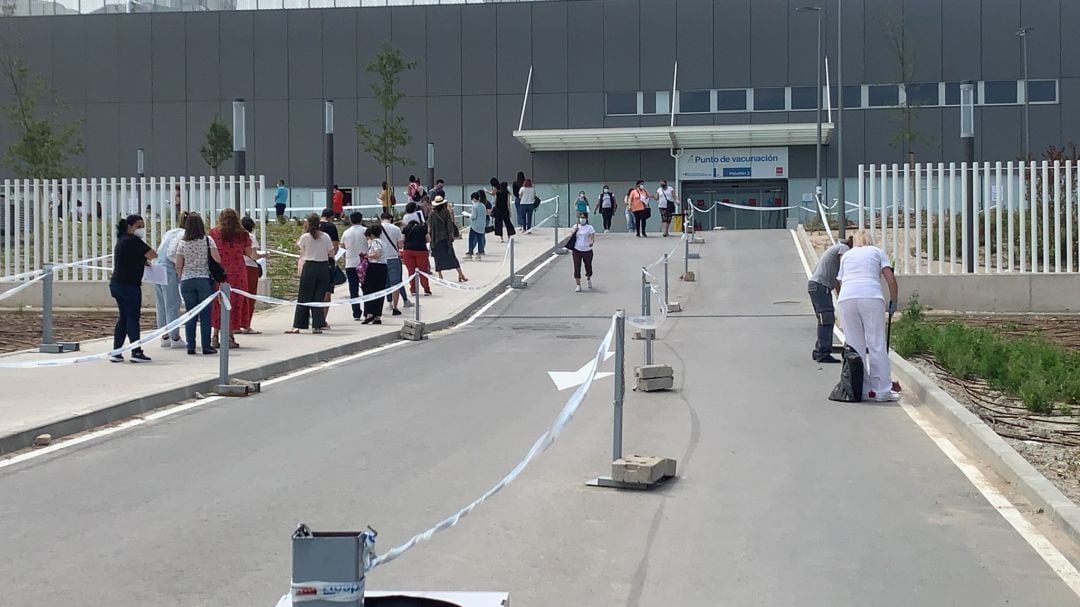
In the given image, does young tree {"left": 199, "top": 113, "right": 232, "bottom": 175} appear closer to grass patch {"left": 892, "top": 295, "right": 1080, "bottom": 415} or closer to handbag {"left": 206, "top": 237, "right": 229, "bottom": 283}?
handbag {"left": 206, "top": 237, "right": 229, "bottom": 283}

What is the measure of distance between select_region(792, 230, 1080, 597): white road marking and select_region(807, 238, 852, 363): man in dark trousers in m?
Answer: 3.93

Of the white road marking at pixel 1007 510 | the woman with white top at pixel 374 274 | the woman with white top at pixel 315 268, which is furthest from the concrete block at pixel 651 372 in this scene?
the woman with white top at pixel 374 274

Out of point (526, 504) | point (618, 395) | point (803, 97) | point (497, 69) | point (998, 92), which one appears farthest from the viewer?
point (497, 69)

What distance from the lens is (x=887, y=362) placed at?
12977 millimetres

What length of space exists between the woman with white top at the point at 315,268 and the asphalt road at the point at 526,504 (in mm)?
5051

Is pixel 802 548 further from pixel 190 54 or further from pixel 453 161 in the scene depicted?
pixel 190 54

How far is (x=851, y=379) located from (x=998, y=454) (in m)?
3.58

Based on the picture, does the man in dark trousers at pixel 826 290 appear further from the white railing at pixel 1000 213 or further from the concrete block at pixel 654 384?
the white railing at pixel 1000 213

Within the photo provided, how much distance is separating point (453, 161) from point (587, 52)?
7.94 m

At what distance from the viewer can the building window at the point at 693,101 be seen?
58.8 metres

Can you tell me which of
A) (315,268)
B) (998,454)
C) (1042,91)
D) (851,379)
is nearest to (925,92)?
(1042,91)

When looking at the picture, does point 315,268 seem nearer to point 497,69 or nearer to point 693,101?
point 497,69

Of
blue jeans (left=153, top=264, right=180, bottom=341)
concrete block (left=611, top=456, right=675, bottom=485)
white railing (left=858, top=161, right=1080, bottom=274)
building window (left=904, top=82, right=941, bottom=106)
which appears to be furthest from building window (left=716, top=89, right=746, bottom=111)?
concrete block (left=611, top=456, right=675, bottom=485)

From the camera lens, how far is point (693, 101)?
5888 cm
